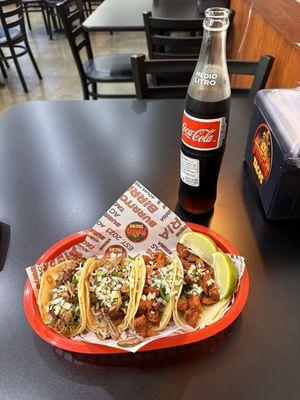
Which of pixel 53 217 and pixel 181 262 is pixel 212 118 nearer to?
pixel 181 262

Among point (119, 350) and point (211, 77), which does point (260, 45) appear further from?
point (119, 350)

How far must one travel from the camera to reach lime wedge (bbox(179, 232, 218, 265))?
2.16 ft

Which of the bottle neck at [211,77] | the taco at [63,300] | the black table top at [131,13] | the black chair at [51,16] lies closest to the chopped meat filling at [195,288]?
the taco at [63,300]

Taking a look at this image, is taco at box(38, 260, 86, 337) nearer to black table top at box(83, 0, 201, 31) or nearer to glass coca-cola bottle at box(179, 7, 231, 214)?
glass coca-cola bottle at box(179, 7, 231, 214)

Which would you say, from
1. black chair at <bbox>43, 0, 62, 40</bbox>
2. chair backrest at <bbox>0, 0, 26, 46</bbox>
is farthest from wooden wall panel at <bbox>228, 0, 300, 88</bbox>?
black chair at <bbox>43, 0, 62, 40</bbox>

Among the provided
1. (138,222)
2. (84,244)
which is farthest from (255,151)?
(84,244)

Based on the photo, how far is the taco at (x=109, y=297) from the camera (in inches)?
22.1

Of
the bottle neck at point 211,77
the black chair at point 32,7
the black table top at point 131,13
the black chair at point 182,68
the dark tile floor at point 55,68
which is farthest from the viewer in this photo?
the black chair at point 32,7

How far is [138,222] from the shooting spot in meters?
0.69

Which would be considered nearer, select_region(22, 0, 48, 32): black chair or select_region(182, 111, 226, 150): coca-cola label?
select_region(182, 111, 226, 150): coca-cola label

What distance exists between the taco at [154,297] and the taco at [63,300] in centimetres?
10

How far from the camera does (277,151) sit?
71cm

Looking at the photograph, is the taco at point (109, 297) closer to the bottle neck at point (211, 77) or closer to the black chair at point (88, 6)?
the bottle neck at point (211, 77)

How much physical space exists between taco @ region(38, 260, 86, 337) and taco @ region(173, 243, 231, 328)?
17cm
